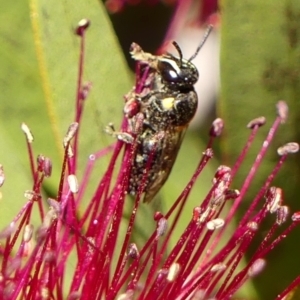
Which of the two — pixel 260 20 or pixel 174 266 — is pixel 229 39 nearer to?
pixel 260 20

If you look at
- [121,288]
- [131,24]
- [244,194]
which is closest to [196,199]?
[244,194]

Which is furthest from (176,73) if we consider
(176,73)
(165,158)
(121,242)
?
(121,242)

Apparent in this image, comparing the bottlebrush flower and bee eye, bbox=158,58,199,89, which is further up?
bee eye, bbox=158,58,199,89

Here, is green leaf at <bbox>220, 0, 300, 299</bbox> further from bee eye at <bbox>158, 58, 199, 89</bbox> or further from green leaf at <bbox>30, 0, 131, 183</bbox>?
green leaf at <bbox>30, 0, 131, 183</bbox>

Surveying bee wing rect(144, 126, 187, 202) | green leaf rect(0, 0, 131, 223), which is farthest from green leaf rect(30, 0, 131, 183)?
bee wing rect(144, 126, 187, 202)

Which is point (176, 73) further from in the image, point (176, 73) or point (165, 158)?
point (165, 158)

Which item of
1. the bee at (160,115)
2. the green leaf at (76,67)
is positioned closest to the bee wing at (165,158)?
the bee at (160,115)

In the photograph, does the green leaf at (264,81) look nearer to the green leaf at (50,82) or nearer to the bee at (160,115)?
the bee at (160,115)

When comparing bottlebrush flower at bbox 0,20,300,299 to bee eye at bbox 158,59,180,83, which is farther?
bee eye at bbox 158,59,180,83
